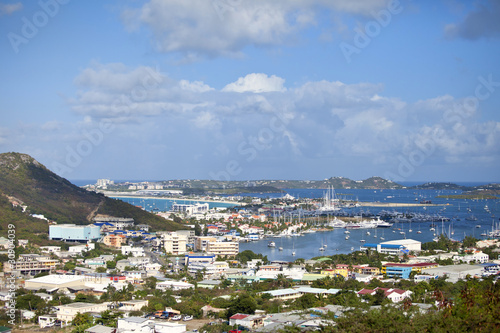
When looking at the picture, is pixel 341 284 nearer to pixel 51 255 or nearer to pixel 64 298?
pixel 64 298

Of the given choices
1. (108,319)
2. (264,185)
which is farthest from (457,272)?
(264,185)

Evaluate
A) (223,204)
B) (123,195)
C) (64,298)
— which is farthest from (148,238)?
(123,195)

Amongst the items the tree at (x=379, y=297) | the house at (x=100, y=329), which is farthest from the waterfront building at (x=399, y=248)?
the house at (x=100, y=329)

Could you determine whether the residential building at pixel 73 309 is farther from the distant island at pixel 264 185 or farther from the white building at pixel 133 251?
the distant island at pixel 264 185

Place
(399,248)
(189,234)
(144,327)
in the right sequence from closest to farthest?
1. (144,327)
2. (399,248)
3. (189,234)

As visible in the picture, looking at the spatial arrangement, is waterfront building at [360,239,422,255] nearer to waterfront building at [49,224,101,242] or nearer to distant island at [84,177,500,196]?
waterfront building at [49,224,101,242]

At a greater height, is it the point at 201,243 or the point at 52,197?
the point at 52,197

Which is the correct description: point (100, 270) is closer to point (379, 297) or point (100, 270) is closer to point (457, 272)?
point (379, 297)
